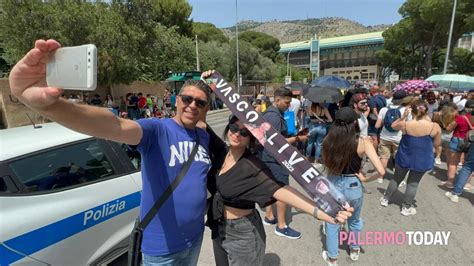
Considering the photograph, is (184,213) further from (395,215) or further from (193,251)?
(395,215)

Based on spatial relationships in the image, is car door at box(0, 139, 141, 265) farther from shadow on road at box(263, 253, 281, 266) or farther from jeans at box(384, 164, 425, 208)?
jeans at box(384, 164, 425, 208)

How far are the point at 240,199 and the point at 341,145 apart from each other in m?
1.34

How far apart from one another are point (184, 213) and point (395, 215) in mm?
3693

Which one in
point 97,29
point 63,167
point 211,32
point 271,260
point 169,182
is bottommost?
point 271,260

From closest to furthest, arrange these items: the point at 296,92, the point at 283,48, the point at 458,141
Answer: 1. the point at 458,141
2. the point at 296,92
3. the point at 283,48

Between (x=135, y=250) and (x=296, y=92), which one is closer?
(x=135, y=250)

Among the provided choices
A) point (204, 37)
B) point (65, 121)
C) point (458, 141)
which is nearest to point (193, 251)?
point (65, 121)

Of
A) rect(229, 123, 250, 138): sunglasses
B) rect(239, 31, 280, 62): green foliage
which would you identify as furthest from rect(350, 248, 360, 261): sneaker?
rect(239, 31, 280, 62): green foliage

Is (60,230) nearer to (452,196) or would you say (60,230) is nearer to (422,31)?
(452,196)

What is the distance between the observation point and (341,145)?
264 cm

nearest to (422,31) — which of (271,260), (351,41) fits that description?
(271,260)

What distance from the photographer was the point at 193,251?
5.82 feet

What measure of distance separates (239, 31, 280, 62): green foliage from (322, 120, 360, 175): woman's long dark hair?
191ft

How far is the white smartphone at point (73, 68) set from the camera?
A: 0.84 m
